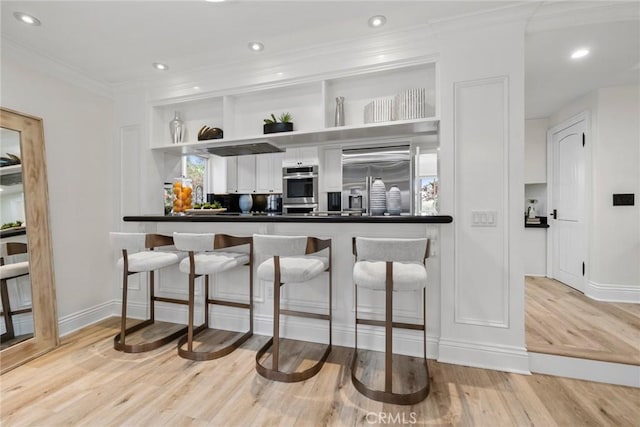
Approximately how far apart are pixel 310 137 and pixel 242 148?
2.54 feet

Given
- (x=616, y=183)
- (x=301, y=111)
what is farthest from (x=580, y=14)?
(x=616, y=183)

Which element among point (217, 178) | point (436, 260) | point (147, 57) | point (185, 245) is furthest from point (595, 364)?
point (217, 178)

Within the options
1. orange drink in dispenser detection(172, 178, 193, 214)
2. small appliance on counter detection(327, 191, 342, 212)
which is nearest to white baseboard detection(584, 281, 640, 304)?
small appliance on counter detection(327, 191, 342, 212)

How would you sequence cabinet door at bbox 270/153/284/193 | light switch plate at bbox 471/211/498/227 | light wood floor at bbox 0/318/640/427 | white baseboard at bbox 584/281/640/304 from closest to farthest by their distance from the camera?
1. light wood floor at bbox 0/318/640/427
2. light switch plate at bbox 471/211/498/227
3. white baseboard at bbox 584/281/640/304
4. cabinet door at bbox 270/153/284/193

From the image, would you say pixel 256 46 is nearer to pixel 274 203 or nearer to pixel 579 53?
pixel 274 203

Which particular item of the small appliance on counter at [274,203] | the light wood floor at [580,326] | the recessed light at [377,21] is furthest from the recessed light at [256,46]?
the light wood floor at [580,326]

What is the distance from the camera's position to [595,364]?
1890mm

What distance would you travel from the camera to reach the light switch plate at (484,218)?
2062 millimetres

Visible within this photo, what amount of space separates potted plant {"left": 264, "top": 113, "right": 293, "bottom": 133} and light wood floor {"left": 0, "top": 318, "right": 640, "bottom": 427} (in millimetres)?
1950

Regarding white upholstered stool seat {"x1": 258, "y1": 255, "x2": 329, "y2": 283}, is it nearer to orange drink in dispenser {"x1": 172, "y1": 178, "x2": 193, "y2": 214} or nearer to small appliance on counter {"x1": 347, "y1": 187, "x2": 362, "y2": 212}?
orange drink in dispenser {"x1": 172, "y1": 178, "x2": 193, "y2": 214}

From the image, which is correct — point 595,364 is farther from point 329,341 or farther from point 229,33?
point 229,33

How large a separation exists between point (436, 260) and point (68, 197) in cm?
333

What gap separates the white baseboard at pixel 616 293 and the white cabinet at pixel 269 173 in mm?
4135

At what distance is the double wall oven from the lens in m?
3.94
